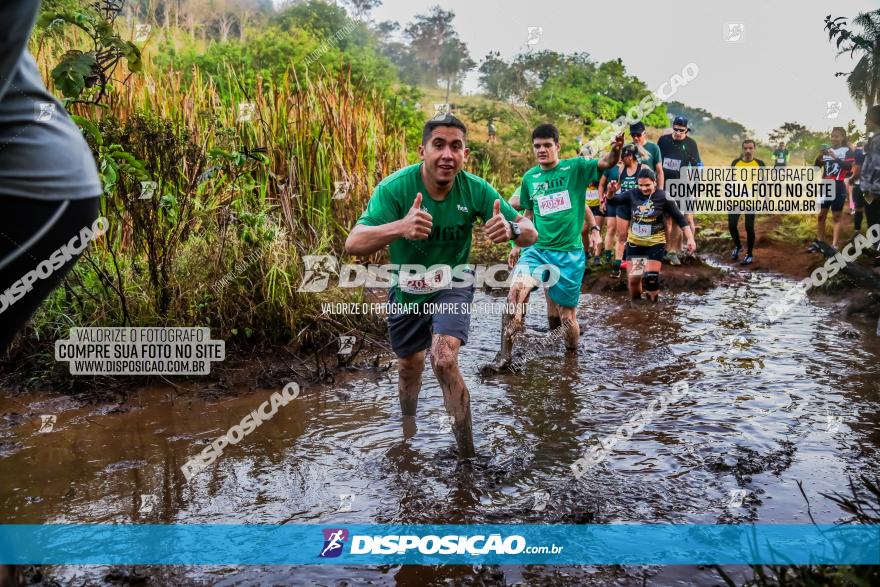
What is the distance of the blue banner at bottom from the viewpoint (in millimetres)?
3217

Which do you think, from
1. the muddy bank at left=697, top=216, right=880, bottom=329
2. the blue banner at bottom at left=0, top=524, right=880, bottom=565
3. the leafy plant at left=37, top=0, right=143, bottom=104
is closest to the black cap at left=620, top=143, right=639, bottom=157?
the muddy bank at left=697, top=216, right=880, bottom=329

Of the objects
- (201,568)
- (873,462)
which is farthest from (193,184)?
(873,462)

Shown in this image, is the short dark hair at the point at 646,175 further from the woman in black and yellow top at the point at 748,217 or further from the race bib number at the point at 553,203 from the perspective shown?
the woman in black and yellow top at the point at 748,217

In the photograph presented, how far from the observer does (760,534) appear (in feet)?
11.1

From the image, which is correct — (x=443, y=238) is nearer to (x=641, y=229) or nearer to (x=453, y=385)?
(x=453, y=385)

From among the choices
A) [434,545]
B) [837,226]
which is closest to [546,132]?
[434,545]

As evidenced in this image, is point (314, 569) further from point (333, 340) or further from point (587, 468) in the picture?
point (333, 340)

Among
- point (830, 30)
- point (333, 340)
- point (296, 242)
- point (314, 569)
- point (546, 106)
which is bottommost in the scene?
point (314, 569)

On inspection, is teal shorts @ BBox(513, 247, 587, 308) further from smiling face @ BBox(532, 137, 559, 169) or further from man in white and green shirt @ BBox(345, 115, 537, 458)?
man in white and green shirt @ BBox(345, 115, 537, 458)

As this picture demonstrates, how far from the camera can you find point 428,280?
4.21 metres

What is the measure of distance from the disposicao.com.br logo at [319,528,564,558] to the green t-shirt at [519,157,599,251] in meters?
4.01

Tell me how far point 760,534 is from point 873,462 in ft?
4.64

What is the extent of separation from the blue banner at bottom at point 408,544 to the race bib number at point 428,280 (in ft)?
4.71

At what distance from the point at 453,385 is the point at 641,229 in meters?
5.32
